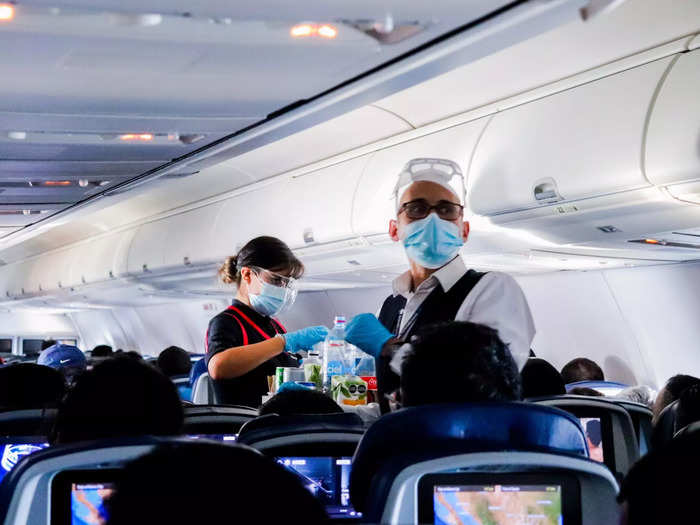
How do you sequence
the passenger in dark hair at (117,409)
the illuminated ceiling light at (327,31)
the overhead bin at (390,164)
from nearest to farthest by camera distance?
the passenger in dark hair at (117,409) < the illuminated ceiling light at (327,31) < the overhead bin at (390,164)

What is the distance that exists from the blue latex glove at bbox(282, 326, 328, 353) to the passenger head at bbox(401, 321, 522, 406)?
7.35 ft

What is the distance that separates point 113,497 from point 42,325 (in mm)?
29245

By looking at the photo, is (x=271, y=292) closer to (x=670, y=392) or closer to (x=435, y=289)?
(x=435, y=289)

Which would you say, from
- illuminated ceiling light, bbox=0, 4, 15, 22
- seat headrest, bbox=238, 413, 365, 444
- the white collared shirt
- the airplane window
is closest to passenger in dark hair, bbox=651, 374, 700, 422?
the white collared shirt

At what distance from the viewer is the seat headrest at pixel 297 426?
2.81 m

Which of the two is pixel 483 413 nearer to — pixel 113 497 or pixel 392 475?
pixel 392 475

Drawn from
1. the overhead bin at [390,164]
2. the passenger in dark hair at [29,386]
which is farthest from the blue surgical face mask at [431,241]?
the overhead bin at [390,164]

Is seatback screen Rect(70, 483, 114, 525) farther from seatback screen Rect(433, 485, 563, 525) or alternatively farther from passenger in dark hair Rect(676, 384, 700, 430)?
passenger in dark hair Rect(676, 384, 700, 430)

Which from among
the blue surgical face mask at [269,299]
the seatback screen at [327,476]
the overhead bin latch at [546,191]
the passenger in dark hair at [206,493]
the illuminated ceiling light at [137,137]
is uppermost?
the illuminated ceiling light at [137,137]

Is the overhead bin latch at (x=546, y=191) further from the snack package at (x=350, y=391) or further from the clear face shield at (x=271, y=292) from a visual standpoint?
the snack package at (x=350, y=391)

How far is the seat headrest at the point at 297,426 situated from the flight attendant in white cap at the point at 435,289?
736 mm

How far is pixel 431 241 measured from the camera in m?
4.11

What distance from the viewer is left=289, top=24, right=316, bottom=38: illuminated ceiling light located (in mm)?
3311

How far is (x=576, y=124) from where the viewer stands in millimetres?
5453
